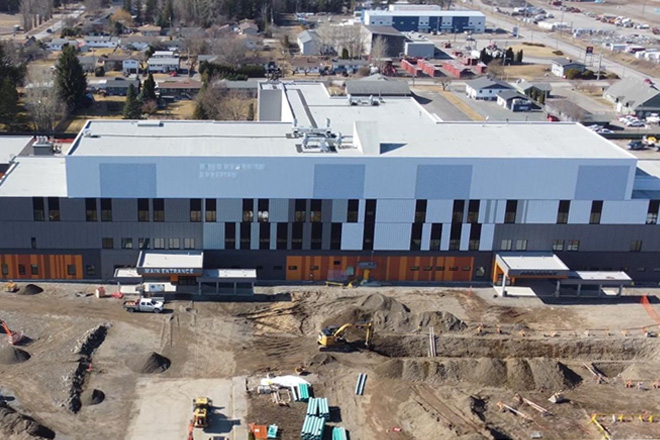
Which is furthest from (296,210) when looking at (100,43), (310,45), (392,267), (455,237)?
(100,43)

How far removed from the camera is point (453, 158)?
171ft

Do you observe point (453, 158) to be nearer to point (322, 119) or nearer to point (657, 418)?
point (322, 119)

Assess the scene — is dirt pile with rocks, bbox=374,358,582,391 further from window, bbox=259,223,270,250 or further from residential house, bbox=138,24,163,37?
residential house, bbox=138,24,163,37

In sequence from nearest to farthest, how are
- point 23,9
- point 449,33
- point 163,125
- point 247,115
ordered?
point 163,125
point 247,115
point 23,9
point 449,33

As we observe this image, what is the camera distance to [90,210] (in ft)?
169

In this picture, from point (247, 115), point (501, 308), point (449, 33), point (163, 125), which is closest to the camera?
point (501, 308)

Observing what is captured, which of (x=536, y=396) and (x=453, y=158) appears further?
(x=453, y=158)

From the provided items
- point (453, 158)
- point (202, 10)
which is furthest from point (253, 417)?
point (202, 10)

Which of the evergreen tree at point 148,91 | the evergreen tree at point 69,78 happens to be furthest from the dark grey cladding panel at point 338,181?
the evergreen tree at point 69,78

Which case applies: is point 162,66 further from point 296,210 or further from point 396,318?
point 396,318

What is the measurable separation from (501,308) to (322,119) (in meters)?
22.1

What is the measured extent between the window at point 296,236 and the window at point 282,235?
1.56 feet

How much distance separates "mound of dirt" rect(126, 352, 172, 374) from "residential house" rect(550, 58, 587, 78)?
100530 mm

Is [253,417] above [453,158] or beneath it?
beneath
